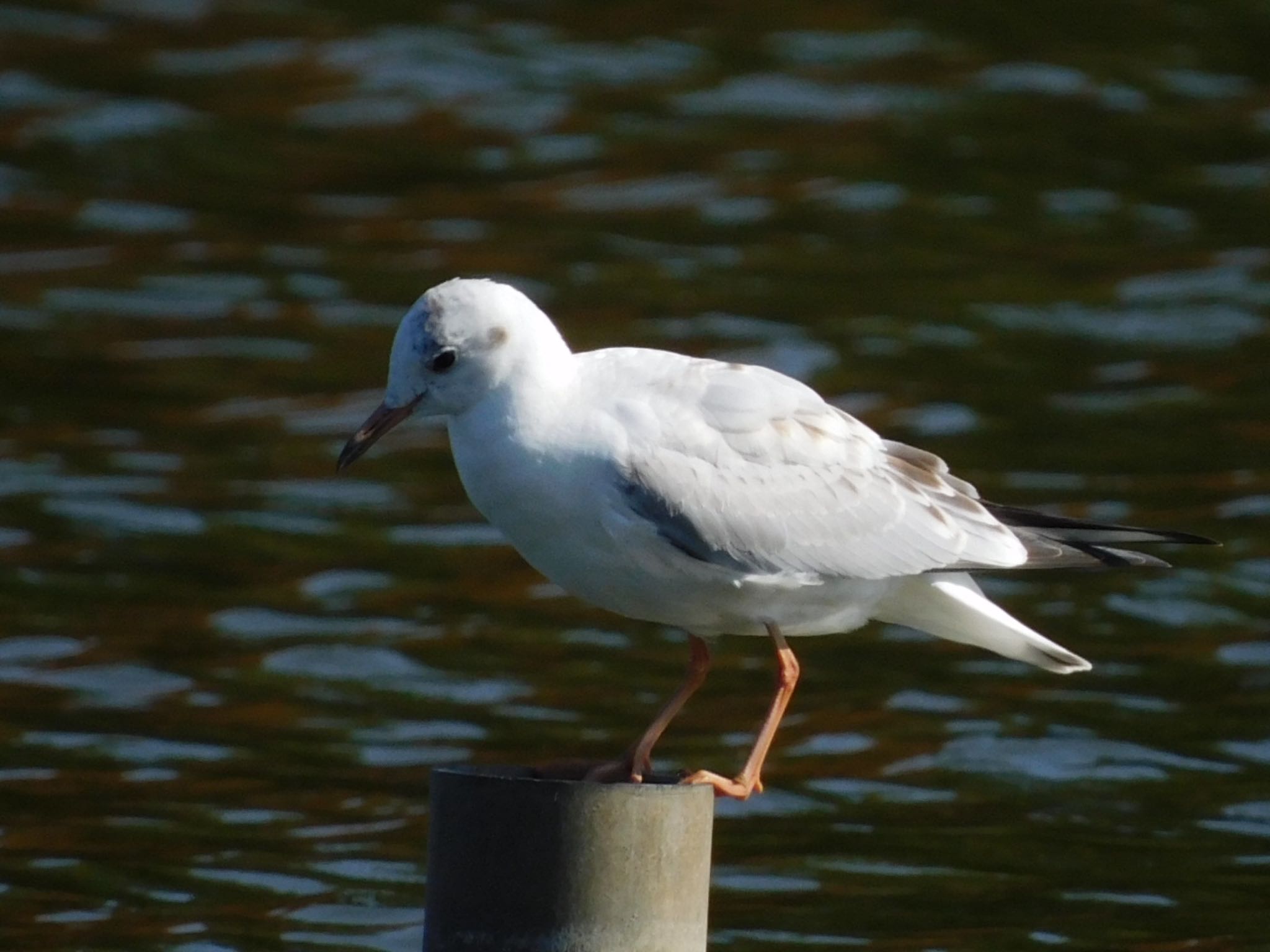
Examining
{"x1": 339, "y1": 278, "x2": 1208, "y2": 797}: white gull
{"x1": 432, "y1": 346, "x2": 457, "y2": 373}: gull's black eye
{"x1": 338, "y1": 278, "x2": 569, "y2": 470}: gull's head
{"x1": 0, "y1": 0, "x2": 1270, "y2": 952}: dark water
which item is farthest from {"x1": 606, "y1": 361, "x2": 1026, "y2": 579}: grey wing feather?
{"x1": 0, "y1": 0, "x2": 1270, "y2": 952}: dark water

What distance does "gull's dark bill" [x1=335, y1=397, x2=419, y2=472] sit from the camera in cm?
628

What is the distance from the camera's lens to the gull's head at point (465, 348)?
6.13m

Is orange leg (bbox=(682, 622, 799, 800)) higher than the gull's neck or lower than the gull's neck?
lower

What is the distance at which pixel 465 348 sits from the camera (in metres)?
6.14

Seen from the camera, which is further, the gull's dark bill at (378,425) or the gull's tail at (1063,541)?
the gull's tail at (1063,541)

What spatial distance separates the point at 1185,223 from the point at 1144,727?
7.03m

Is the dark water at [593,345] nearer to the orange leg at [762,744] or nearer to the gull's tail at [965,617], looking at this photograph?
the gull's tail at [965,617]

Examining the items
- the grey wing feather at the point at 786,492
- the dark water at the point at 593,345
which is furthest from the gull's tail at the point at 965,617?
the dark water at the point at 593,345

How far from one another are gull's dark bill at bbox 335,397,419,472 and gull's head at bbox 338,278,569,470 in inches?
0.5

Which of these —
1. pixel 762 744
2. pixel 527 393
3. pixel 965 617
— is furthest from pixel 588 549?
pixel 965 617

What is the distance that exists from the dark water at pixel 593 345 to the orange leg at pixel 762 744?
9.21 ft

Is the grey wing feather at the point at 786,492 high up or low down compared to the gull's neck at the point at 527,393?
down

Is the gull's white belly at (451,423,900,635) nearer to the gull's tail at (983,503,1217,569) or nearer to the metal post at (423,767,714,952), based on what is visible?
the metal post at (423,767,714,952)

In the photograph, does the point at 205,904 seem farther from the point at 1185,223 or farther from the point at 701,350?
the point at 1185,223
